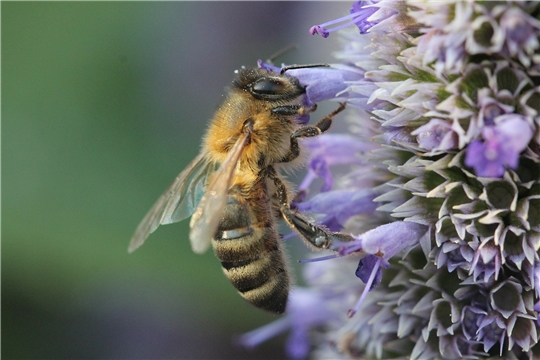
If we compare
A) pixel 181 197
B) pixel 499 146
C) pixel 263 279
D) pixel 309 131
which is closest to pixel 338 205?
pixel 309 131

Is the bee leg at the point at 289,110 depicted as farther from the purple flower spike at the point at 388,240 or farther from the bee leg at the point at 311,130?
the purple flower spike at the point at 388,240

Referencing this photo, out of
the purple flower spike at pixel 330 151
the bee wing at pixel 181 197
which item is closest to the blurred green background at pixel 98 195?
the bee wing at pixel 181 197

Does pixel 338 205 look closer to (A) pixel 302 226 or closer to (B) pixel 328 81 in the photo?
(A) pixel 302 226

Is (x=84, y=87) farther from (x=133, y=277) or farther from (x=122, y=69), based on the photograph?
(x=133, y=277)

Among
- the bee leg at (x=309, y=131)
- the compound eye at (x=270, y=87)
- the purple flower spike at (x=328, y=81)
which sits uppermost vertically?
the compound eye at (x=270, y=87)

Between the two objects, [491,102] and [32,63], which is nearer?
[491,102]

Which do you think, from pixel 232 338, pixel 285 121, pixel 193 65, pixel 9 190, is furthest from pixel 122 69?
pixel 285 121

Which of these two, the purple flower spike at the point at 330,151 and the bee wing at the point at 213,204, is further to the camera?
the purple flower spike at the point at 330,151
